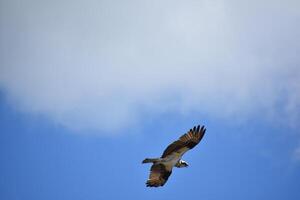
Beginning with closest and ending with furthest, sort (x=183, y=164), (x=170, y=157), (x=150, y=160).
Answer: (x=150, y=160), (x=170, y=157), (x=183, y=164)

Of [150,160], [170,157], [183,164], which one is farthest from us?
[183,164]

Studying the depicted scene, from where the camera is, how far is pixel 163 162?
40531 millimetres

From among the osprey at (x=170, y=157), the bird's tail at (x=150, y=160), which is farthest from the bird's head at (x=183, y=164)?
the bird's tail at (x=150, y=160)

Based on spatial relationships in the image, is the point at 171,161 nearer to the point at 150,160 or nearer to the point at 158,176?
the point at 158,176

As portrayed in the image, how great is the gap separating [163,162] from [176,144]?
3.51ft

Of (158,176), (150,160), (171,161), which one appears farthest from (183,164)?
(150,160)

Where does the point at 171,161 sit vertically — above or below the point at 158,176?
above

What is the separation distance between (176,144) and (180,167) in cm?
188

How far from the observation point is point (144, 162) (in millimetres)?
39312

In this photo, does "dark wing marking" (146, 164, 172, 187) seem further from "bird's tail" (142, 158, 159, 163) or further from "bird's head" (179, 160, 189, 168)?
"bird's head" (179, 160, 189, 168)

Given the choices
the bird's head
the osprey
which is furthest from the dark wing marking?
the bird's head

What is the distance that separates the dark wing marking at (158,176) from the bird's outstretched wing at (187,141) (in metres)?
0.78

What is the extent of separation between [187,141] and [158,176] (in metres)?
2.26

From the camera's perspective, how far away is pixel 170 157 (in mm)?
40781
